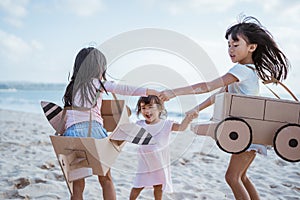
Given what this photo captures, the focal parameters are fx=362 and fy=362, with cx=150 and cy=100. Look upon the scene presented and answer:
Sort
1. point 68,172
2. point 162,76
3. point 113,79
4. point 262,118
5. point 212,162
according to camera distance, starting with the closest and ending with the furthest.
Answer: point 262,118 → point 68,172 → point 113,79 → point 162,76 → point 212,162

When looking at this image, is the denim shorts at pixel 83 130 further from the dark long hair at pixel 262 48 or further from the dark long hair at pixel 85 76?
the dark long hair at pixel 262 48

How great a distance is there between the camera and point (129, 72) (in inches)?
86.5

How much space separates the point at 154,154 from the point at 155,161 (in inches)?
1.9

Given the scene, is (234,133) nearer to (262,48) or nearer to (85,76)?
(262,48)

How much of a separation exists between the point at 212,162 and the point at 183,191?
1.35 meters

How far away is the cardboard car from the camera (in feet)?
5.59

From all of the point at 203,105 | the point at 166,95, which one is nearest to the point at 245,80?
the point at 203,105

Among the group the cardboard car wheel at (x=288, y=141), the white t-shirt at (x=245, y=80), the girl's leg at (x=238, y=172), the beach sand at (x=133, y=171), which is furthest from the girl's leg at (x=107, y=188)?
the cardboard car wheel at (x=288, y=141)

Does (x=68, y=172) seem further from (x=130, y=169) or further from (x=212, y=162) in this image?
(x=212, y=162)

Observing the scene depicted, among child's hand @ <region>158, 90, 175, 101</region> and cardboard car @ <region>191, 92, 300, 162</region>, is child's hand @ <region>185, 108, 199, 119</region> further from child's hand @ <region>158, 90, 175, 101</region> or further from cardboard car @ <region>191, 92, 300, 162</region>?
cardboard car @ <region>191, 92, 300, 162</region>

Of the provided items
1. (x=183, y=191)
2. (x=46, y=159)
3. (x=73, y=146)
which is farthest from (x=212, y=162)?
(x=73, y=146)

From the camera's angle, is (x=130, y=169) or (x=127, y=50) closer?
→ (x=127, y=50)

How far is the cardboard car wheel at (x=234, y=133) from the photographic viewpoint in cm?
171

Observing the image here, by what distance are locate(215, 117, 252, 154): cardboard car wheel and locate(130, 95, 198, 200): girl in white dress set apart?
0.69m
